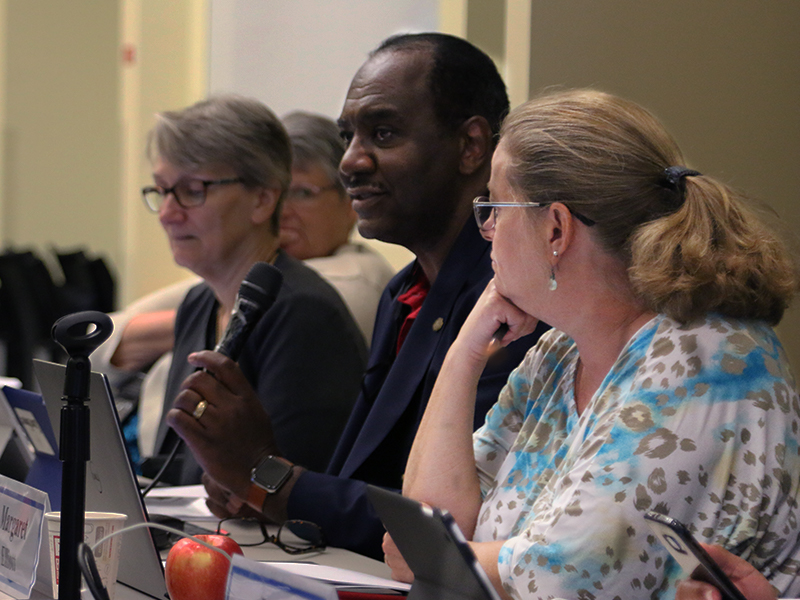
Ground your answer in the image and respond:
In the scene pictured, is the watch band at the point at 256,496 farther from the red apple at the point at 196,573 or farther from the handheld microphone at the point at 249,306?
the red apple at the point at 196,573

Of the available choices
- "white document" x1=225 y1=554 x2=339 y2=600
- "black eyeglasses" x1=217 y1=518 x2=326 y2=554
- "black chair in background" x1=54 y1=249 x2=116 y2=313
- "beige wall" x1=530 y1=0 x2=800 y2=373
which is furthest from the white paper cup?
"black chair in background" x1=54 y1=249 x2=116 y2=313

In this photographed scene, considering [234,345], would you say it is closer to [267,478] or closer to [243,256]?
[267,478]

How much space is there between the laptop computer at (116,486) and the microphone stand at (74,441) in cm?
17

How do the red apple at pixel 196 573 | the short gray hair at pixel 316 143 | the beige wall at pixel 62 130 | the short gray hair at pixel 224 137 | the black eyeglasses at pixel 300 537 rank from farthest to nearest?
the beige wall at pixel 62 130
the short gray hair at pixel 316 143
the short gray hair at pixel 224 137
the black eyeglasses at pixel 300 537
the red apple at pixel 196 573

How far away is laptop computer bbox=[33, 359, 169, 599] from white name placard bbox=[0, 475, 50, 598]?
0.08 meters

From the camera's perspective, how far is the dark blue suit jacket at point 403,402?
1.58 meters

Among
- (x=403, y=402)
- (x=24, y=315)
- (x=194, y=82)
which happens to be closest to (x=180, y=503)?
(x=403, y=402)

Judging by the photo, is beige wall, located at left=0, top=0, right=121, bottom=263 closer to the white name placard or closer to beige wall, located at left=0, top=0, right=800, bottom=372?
beige wall, located at left=0, top=0, right=800, bottom=372

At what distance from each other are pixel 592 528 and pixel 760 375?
0.88 ft

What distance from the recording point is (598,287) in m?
1.24

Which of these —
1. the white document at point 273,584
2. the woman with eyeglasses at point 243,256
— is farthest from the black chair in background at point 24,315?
the white document at point 273,584

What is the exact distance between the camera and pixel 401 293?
1.98 m

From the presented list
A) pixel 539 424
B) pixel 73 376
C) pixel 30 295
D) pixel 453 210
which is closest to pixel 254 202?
pixel 453 210

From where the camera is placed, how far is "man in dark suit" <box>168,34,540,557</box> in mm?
1640
